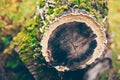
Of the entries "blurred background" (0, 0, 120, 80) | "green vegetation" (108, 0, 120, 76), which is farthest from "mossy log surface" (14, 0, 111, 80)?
"green vegetation" (108, 0, 120, 76)

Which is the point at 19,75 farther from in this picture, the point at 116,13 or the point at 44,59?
the point at 116,13

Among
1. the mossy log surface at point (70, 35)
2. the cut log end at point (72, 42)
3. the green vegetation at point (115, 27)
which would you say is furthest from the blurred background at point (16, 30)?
the cut log end at point (72, 42)

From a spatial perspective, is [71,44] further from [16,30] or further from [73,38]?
[16,30]

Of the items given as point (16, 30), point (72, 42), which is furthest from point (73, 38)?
point (16, 30)

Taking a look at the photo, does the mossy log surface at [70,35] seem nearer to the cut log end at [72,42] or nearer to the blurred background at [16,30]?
the cut log end at [72,42]

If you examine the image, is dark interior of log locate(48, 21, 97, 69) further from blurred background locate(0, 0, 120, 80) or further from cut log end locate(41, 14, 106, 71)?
blurred background locate(0, 0, 120, 80)

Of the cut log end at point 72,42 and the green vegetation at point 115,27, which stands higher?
the cut log end at point 72,42

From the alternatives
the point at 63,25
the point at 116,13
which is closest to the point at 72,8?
the point at 63,25

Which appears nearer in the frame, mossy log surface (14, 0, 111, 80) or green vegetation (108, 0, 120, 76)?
mossy log surface (14, 0, 111, 80)
